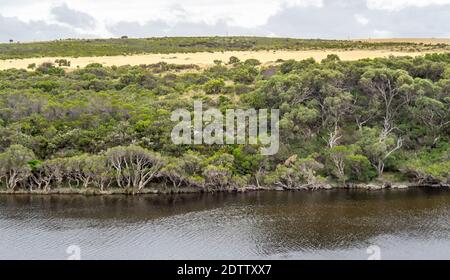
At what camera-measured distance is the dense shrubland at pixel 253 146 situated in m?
64.4

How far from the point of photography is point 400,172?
2773 inches

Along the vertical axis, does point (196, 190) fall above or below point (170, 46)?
below

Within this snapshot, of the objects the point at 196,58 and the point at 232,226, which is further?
the point at 196,58

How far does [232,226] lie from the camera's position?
171 ft

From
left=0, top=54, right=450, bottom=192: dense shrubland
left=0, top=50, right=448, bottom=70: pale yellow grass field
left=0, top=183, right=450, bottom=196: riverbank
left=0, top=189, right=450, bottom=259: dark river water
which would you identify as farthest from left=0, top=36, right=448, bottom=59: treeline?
left=0, top=189, right=450, bottom=259: dark river water

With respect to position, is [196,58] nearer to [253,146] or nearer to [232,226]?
[253,146]

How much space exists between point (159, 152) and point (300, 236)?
24.8 metres

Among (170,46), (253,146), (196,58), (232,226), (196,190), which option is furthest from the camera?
(170,46)

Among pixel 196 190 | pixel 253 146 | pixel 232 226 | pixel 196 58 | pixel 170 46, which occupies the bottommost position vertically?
→ pixel 232 226

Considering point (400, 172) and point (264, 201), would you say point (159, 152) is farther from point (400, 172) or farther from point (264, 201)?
point (400, 172)

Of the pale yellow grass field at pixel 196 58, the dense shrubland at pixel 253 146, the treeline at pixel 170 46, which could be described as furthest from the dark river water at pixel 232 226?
the treeline at pixel 170 46

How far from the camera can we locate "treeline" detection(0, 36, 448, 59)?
15062cm

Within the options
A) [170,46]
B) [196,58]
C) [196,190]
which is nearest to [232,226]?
[196,190]

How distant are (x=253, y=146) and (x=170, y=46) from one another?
113m
